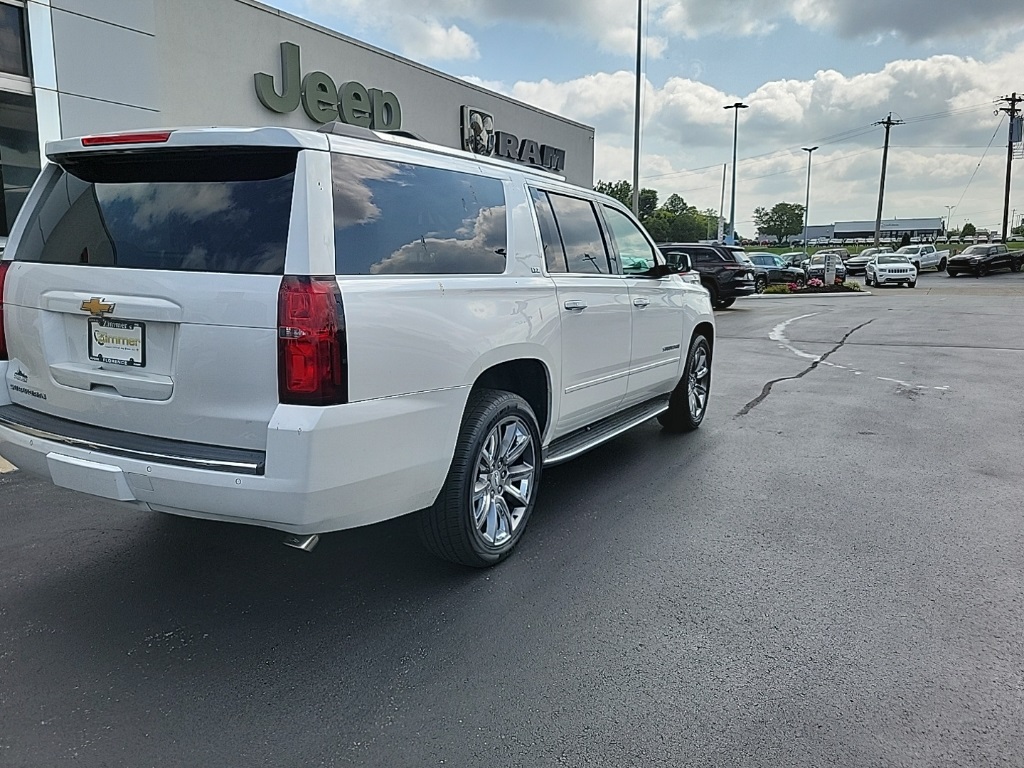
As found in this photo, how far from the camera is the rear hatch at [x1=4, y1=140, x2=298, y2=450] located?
279cm

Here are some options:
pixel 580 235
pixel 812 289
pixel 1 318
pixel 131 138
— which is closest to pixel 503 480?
pixel 580 235

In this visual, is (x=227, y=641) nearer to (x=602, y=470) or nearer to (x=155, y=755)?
(x=155, y=755)

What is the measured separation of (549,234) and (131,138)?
2171 mm

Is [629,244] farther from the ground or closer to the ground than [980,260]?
farther from the ground

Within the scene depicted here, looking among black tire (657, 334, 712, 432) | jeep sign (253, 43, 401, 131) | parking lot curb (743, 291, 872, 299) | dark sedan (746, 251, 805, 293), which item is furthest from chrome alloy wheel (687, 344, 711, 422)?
dark sedan (746, 251, 805, 293)

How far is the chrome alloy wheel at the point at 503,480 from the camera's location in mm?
3701

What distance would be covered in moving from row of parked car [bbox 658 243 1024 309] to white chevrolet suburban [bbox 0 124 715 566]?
307cm

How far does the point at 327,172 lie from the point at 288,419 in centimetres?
96

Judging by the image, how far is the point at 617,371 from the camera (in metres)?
4.94

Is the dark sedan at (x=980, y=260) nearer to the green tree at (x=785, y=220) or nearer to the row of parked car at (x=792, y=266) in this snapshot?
the row of parked car at (x=792, y=266)

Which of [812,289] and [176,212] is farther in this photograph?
[812,289]

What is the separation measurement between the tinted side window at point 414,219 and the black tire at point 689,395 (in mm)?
2943

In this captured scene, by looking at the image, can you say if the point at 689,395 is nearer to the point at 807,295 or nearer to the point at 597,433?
the point at 597,433

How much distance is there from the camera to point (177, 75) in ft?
36.4
